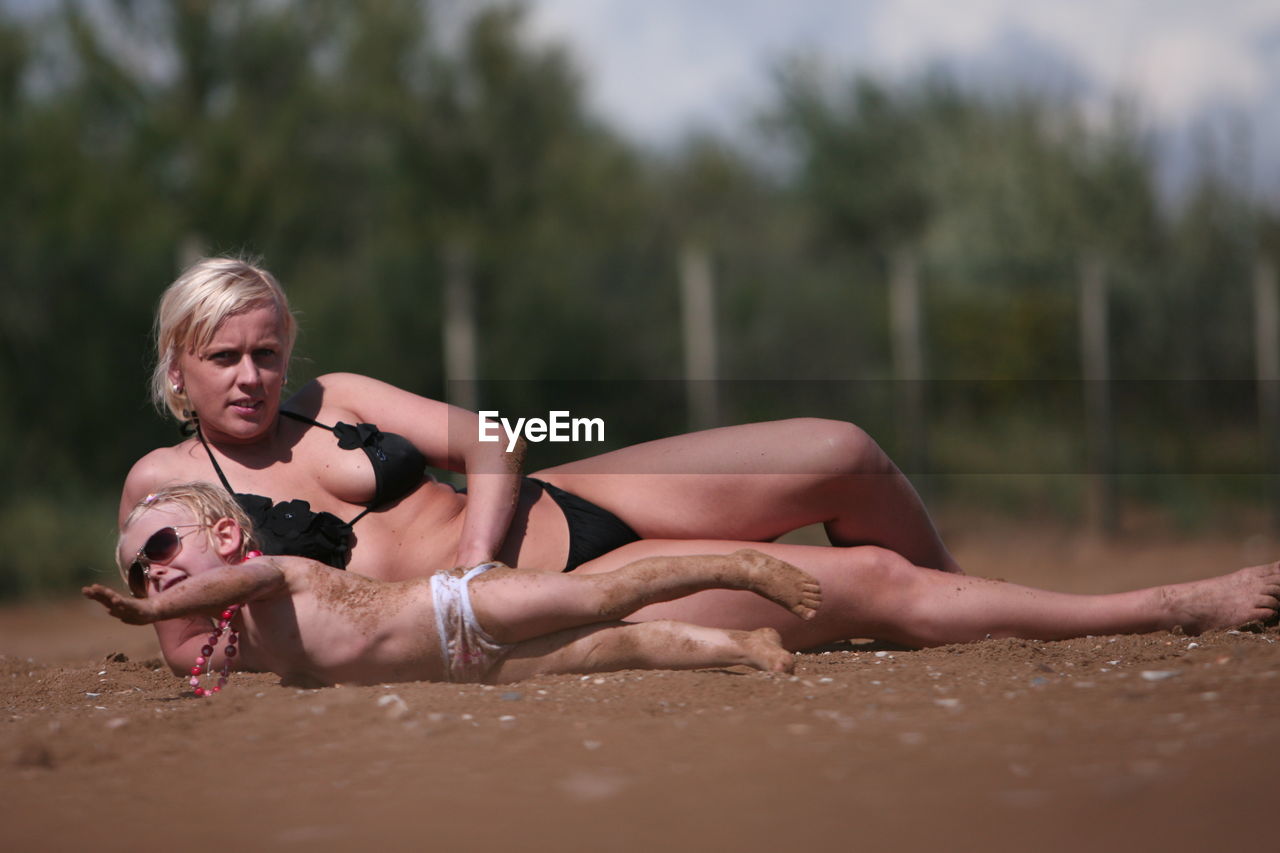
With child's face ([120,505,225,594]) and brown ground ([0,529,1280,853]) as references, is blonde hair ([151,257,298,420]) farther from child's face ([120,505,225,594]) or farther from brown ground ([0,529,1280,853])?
brown ground ([0,529,1280,853])

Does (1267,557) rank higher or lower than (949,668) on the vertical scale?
lower

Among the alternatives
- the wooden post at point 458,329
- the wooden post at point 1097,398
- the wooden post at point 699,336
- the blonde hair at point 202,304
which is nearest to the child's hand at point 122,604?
the blonde hair at point 202,304

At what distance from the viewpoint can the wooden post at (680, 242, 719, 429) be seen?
27.9 ft

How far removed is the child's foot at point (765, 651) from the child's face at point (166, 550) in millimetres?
1249

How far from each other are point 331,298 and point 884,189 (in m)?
11.7

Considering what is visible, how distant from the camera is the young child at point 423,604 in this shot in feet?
9.96

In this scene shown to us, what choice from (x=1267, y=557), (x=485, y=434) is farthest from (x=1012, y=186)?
(x=485, y=434)

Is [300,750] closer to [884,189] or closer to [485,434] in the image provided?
[485,434]

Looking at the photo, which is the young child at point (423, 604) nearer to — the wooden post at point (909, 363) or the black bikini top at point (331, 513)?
the black bikini top at point (331, 513)

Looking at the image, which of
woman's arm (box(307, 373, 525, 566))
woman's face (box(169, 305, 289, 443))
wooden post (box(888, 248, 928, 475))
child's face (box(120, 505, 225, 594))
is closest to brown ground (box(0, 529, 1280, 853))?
child's face (box(120, 505, 225, 594))

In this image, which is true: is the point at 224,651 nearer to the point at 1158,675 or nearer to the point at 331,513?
the point at 331,513

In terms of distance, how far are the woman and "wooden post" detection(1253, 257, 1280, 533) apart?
240 inches

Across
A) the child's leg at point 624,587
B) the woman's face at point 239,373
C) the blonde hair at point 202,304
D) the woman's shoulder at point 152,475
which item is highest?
the blonde hair at point 202,304

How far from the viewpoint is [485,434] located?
344cm
